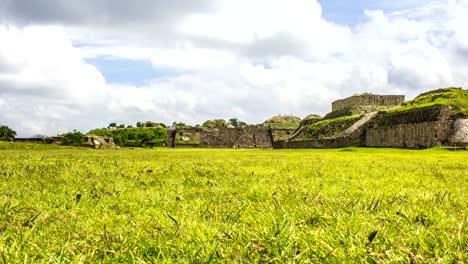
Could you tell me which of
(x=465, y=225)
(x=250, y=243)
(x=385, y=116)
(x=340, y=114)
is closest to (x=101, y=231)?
(x=250, y=243)

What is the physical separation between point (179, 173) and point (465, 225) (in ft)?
25.3

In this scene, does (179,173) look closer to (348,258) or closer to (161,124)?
(348,258)

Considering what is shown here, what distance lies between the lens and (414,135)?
38.8 m

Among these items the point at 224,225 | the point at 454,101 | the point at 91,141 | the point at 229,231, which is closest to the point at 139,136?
the point at 91,141

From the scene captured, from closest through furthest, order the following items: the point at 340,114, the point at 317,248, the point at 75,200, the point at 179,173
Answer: the point at 317,248 < the point at 75,200 < the point at 179,173 < the point at 340,114

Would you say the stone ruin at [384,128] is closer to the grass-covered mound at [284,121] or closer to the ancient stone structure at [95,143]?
the ancient stone structure at [95,143]

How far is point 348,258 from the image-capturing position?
259cm

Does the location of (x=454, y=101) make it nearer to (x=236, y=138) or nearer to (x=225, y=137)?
(x=236, y=138)

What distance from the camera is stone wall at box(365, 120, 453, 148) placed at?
1435 inches

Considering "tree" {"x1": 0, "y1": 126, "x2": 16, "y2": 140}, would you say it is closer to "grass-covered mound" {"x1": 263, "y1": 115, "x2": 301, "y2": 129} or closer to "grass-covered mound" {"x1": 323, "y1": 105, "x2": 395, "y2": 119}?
"grass-covered mound" {"x1": 263, "y1": 115, "x2": 301, "y2": 129}

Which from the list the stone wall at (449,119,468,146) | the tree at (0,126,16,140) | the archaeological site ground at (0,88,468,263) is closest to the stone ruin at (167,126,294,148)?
the tree at (0,126,16,140)

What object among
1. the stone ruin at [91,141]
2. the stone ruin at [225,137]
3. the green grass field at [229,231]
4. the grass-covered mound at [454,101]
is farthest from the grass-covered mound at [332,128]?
the green grass field at [229,231]

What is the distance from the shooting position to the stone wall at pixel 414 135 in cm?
3644

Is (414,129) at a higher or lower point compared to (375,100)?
lower
